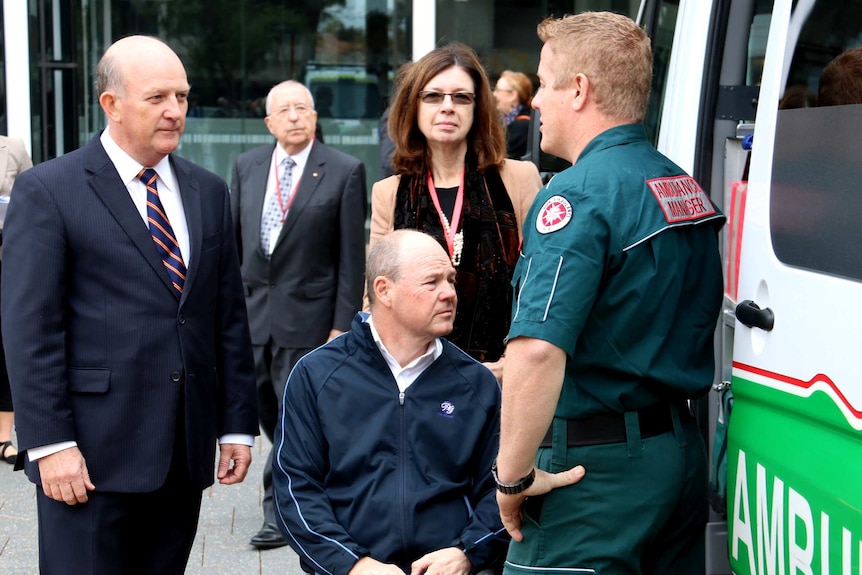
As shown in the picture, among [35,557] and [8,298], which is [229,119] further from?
[8,298]

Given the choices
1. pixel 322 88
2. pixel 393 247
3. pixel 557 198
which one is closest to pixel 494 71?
pixel 322 88

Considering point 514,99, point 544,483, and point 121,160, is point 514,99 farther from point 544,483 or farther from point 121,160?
point 544,483

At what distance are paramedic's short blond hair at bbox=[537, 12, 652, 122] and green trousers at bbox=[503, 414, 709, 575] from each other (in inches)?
25.3

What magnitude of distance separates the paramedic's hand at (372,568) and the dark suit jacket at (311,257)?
2.03 metres

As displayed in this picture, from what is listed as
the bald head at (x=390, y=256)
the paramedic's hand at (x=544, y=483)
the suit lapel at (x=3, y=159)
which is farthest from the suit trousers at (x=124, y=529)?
the suit lapel at (x=3, y=159)

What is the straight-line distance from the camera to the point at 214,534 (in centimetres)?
480

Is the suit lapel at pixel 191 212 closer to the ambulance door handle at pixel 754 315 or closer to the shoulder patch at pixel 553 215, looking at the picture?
the shoulder patch at pixel 553 215

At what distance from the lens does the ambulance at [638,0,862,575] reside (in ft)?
6.42

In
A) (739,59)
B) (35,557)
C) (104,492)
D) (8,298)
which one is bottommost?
(35,557)

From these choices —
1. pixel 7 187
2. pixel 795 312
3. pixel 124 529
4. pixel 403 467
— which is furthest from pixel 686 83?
pixel 7 187

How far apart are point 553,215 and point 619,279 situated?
0.18m

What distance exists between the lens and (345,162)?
189 inches

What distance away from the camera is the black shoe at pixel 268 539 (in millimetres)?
4609

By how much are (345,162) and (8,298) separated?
224 cm
